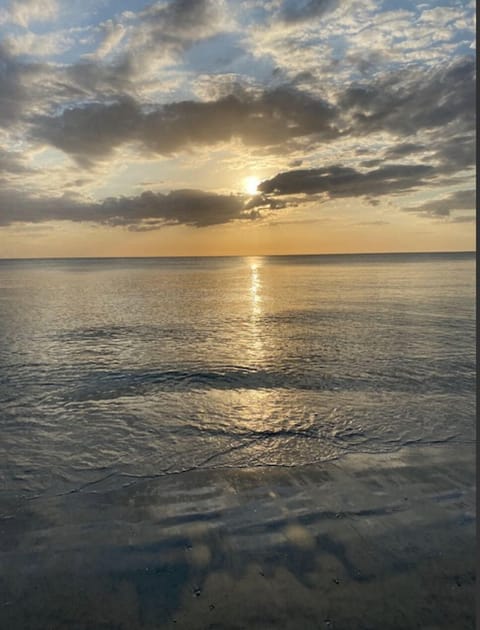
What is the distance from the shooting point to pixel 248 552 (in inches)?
252

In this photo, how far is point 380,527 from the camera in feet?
22.9

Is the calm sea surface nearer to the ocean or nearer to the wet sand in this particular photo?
the ocean

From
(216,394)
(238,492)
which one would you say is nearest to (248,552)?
(238,492)

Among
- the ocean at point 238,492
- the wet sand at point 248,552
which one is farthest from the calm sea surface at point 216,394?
the wet sand at point 248,552

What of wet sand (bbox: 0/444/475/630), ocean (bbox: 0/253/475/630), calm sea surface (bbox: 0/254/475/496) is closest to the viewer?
wet sand (bbox: 0/444/475/630)

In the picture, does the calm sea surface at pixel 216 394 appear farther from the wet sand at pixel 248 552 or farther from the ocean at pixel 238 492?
the wet sand at pixel 248 552

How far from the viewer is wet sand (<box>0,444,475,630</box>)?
5375 mm

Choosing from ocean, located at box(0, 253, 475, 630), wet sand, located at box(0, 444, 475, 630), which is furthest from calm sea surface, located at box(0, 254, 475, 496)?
wet sand, located at box(0, 444, 475, 630)

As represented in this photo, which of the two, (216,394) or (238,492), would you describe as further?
(216,394)

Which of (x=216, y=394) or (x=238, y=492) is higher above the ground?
(x=216, y=394)

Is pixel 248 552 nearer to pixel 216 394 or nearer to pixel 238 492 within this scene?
pixel 238 492

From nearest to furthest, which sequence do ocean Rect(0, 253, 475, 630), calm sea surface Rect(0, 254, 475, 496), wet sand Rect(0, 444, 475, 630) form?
wet sand Rect(0, 444, 475, 630) → ocean Rect(0, 253, 475, 630) → calm sea surface Rect(0, 254, 475, 496)

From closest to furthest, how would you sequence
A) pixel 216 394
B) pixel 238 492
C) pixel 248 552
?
pixel 248 552 < pixel 238 492 < pixel 216 394

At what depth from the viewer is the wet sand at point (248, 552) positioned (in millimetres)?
5375
